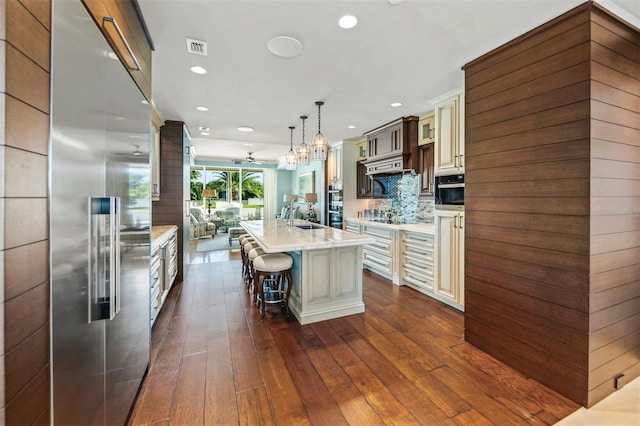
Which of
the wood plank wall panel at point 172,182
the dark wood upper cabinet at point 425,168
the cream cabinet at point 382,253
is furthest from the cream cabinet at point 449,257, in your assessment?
the wood plank wall panel at point 172,182

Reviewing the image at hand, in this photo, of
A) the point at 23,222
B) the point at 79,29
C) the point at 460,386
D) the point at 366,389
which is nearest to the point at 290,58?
the point at 79,29

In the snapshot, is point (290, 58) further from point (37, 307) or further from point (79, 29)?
point (37, 307)

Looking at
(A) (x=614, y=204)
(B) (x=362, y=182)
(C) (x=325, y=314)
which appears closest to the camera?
(A) (x=614, y=204)

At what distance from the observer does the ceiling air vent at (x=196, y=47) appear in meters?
2.11

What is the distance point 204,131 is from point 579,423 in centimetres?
563

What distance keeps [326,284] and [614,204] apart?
2.34 meters

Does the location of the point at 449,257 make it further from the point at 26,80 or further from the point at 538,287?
the point at 26,80

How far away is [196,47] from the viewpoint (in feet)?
7.13

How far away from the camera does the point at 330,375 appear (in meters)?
1.99

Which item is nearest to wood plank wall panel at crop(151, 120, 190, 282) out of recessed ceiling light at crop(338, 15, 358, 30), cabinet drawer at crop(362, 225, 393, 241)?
cabinet drawer at crop(362, 225, 393, 241)

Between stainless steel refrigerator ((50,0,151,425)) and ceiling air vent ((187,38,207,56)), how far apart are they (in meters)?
0.76

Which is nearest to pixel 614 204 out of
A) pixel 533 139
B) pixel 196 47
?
pixel 533 139

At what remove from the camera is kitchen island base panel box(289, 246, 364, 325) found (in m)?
2.86

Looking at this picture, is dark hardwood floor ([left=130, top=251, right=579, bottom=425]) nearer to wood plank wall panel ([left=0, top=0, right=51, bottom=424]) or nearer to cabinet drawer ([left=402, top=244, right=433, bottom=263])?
cabinet drawer ([left=402, top=244, right=433, bottom=263])
